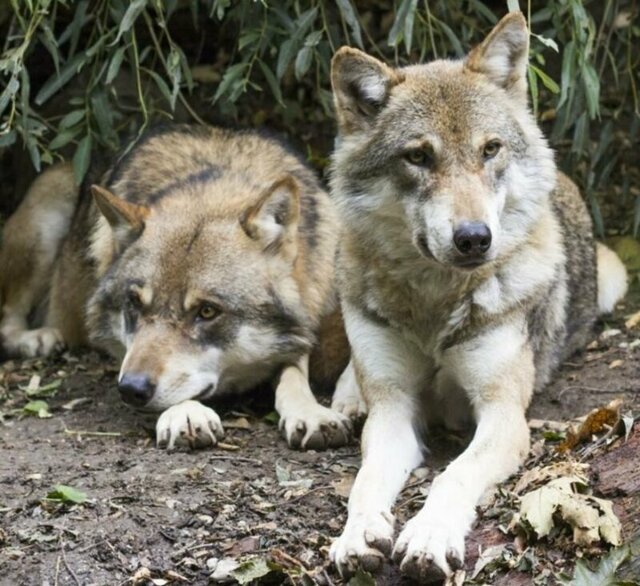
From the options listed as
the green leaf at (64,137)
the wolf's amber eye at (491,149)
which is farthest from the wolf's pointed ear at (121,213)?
the wolf's amber eye at (491,149)

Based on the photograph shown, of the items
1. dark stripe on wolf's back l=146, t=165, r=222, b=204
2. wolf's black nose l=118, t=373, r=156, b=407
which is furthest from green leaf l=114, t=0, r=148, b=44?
wolf's black nose l=118, t=373, r=156, b=407

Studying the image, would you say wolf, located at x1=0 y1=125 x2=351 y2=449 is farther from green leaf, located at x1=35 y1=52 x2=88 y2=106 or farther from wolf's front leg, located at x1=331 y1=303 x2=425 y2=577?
green leaf, located at x1=35 y1=52 x2=88 y2=106

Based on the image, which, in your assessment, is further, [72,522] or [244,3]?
[244,3]

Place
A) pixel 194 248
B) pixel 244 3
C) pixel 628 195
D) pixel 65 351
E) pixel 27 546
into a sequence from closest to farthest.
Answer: pixel 27 546
pixel 194 248
pixel 244 3
pixel 65 351
pixel 628 195

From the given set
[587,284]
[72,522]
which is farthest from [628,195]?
[72,522]

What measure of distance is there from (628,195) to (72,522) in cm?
461

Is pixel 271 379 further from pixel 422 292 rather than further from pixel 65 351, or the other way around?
pixel 65 351

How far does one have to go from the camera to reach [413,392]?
5180 mm

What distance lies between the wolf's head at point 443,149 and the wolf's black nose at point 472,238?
11 millimetres

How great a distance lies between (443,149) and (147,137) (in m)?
2.55

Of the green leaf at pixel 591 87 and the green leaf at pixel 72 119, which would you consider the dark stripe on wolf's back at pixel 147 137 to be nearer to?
the green leaf at pixel 72 119

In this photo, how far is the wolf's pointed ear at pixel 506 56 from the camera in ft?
16.4

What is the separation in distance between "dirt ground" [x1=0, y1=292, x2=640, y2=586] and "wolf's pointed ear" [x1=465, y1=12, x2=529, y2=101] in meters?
1.46

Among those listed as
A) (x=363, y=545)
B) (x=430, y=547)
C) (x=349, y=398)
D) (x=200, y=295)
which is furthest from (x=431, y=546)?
(x=200, y=295)
